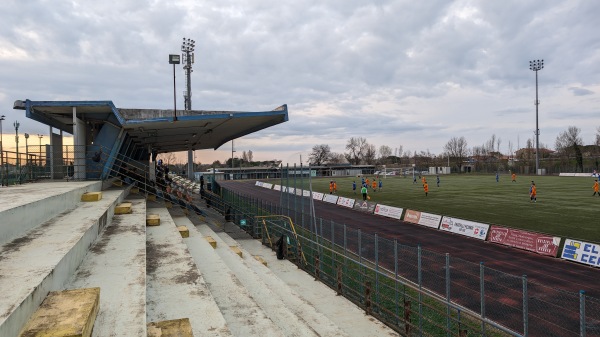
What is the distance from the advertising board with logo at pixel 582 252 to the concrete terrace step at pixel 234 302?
1569 centimetres

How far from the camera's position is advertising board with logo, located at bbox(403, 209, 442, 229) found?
25266 millimetres

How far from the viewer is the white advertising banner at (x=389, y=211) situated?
2941 cm


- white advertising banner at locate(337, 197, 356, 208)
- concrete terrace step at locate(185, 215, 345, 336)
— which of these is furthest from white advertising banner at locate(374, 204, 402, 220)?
concrete terrace step at locate(185, 215, 345, 336)

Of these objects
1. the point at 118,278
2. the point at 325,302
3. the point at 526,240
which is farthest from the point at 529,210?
the point at 118,278

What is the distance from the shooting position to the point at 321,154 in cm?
18425

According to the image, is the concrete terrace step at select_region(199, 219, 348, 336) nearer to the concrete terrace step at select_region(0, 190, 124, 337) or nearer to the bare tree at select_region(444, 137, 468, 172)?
the concrete terrace step at select_region(0, 190, 124, 337)

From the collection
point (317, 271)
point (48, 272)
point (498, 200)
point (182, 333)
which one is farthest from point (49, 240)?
point (498, 200)

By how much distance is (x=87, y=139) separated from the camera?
17.9m

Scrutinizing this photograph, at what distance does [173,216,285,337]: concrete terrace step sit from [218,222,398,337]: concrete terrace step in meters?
2.27

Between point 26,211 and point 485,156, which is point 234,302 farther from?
point 485,156

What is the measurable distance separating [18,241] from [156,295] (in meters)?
2.30

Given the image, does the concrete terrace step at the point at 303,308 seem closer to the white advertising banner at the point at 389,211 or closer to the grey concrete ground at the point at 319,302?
the grey concrete ground at the point at 319,302

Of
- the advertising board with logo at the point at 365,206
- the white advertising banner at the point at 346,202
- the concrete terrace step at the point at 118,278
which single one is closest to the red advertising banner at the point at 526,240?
the advertising board with logo at the point at 365,206

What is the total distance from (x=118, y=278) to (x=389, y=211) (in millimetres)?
26746
